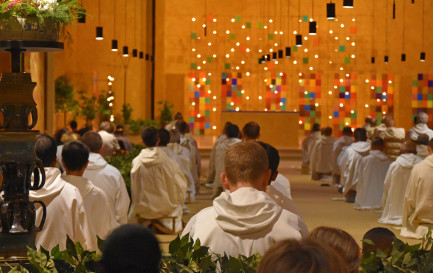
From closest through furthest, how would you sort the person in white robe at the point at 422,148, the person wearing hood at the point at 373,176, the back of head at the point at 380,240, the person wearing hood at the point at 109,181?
the back of head at the point at 380,240 < the person wearing hood at the point at 109,181 < the person in white robe at the point at 422,148 < the person wearing hood at the point at 373,176

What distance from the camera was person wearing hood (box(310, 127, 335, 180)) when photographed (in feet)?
81.6

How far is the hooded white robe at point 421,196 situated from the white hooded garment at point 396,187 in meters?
2.32

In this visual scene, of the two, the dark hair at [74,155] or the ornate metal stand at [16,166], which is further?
the dark hair at [74,155]

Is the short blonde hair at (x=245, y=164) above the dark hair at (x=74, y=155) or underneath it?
above

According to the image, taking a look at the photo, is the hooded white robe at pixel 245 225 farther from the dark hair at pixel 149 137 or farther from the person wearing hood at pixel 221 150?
the person wearing hood at pixel 221 150

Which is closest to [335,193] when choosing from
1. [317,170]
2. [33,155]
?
[317,170]

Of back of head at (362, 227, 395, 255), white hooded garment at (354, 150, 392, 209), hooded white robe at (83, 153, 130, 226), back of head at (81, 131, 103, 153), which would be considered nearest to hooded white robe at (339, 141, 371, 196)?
white hooded garment at (354, 150, 392, 209)

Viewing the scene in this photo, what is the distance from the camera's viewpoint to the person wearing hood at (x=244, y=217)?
484 cm

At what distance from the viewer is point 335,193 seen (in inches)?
869

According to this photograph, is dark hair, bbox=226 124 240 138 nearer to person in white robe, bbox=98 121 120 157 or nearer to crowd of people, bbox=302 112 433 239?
person in white robe, bbox=98 121 120 157

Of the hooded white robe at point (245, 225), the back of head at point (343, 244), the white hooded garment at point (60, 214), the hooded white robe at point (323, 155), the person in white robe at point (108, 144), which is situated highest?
the back of head at point (343, 244)

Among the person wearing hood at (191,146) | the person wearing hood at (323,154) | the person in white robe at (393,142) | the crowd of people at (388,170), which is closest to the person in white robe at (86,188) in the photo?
the crowd of people at (388,170)

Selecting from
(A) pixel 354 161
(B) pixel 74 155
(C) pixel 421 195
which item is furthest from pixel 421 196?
(B) pixel 74 155

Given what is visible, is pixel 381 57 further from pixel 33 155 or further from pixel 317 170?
pixel 33 155
